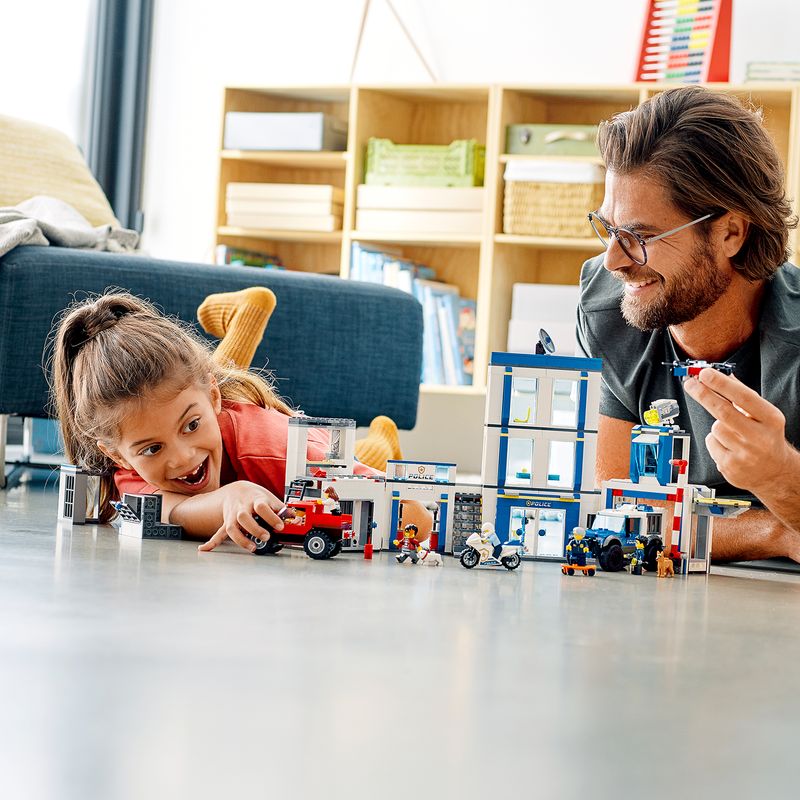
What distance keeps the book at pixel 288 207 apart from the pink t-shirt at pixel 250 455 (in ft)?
7.48

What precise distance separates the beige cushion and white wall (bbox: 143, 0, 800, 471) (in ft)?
3.31

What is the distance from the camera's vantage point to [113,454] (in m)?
1.65

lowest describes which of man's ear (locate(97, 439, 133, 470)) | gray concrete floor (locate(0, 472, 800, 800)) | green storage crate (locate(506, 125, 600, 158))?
gray concrete floor (locate(0, 472, 800, 800))

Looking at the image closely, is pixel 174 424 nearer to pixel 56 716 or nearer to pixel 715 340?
pixel 715 340

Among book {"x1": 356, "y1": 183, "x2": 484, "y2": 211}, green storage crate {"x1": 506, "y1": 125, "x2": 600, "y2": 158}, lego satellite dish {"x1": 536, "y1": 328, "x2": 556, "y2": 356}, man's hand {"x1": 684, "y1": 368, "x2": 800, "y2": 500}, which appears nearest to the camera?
man's hand {"x1": 684, "y1": 368, "x2": 800, "y2": 500}

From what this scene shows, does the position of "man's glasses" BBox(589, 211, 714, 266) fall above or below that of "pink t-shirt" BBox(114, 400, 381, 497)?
above

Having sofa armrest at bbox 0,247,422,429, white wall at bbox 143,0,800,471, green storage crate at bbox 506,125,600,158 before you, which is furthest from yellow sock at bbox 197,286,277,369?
white wall at bbox 143,0,800,471

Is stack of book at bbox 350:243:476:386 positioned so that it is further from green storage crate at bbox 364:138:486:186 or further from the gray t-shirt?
the gray t-shirt

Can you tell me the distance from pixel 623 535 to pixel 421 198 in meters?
2.55

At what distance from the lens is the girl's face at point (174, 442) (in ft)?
5.11

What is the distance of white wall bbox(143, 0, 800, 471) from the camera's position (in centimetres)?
394

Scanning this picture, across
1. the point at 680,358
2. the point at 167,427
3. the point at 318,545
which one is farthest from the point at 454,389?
the point at 318,545

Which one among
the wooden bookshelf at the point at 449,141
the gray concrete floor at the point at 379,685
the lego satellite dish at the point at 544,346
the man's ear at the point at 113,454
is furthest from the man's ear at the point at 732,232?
the wooden bookshelf at the point at 449,141

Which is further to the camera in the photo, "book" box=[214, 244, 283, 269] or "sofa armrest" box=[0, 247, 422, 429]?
"book" box=[214, 244, 283, 269]
